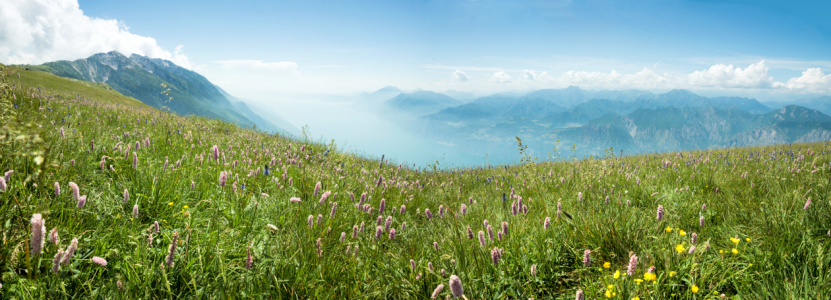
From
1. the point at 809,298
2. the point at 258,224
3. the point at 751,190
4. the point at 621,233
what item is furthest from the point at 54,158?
the point at 751,190

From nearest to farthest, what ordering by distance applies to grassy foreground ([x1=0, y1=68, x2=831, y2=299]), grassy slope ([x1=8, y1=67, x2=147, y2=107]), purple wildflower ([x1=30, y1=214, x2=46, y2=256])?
purple wildflower ([x1=30, y1=214, x2=46, y2=256]), grassy foreground ([x1=0, y1=68, x2=831, y2=299]), grassy slope ([x1=8, y1=67, x2=147, y2=107])

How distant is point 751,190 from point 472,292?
5035 mm

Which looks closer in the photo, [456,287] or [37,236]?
[37,236]

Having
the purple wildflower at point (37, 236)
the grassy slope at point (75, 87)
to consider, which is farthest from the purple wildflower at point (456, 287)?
the grassy slope at point (75, 87)

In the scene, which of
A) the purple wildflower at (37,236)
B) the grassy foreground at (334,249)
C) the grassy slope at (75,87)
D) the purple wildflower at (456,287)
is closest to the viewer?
the purple wildflower at (37,236)

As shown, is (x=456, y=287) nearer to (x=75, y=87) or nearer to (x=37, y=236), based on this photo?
(x=37, y=236)

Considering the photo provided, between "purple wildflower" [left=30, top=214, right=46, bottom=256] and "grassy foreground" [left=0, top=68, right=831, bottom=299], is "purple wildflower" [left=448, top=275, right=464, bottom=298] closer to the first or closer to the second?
"grassy foreground" [left=0, top=68, right=831, bottom=299]

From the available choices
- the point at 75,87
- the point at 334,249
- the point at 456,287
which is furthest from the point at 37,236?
the point at 75,87

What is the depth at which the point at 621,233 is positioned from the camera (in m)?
3.31

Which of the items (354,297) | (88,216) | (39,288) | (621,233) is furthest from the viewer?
(621,233)

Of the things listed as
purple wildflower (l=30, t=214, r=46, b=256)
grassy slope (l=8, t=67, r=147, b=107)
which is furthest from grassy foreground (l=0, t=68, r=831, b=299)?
grassy slope (l=8, t=67, r=147, b=107)

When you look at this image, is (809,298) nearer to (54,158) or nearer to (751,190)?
(751,190)

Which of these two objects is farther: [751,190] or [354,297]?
[751,190]

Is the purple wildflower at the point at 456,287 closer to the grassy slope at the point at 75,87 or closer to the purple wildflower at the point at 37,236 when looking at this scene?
the purple wildflower at the point at 37,236
